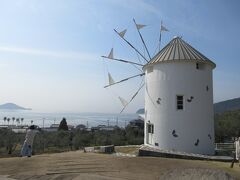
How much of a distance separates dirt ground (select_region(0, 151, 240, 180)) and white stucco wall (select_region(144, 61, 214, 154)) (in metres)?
6.44

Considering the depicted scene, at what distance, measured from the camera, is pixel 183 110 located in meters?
22.0

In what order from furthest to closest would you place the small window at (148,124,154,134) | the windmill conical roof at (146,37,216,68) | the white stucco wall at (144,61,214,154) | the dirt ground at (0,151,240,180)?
the small window at (148,124,154,134), the windmill conical roof at (146,37,216,68), the white stucco wall at (144,61,214,154), the dirt ground at (0,151,240,180)

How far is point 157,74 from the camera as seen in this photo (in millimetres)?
23078

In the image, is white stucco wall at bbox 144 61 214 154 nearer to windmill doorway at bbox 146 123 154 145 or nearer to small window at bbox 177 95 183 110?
small window at bbox 177 95 183 110

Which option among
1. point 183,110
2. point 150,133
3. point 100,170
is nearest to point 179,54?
point 183,110

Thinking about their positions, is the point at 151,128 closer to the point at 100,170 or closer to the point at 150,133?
the point at 150,133

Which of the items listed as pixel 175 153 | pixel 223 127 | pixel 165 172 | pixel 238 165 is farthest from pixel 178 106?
pixel 223 127

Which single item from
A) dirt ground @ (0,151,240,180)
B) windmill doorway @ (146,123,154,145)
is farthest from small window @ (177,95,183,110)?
dirt ground @ (0,151,240,180)

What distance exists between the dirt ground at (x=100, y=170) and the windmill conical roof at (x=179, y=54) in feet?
29.6

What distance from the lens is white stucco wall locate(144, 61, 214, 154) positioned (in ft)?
71.6

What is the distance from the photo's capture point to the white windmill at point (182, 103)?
21.8 meters

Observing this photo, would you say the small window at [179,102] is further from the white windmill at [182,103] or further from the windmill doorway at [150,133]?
the windmill doorway at [150,133]

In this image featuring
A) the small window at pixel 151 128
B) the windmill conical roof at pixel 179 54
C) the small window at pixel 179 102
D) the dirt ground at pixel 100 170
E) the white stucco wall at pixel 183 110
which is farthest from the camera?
the small window at pixel 151 128

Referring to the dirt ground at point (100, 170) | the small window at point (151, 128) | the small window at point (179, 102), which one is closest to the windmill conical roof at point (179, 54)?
the small window at point (179, 102)
